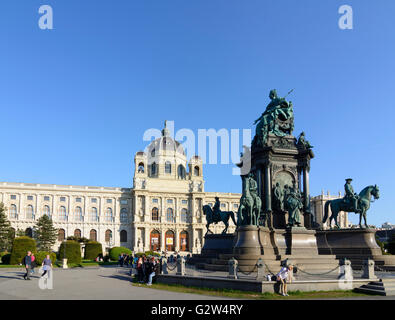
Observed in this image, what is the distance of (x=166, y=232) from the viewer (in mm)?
96750

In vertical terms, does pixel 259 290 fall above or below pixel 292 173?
below

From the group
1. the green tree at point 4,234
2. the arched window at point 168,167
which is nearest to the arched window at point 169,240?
the arched window at point 168,167

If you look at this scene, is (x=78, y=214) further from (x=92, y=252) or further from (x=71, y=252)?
(x=71, y=252)

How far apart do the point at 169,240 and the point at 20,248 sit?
5646 cm

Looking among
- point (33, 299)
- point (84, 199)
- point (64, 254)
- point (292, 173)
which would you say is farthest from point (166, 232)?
point (33, 299)

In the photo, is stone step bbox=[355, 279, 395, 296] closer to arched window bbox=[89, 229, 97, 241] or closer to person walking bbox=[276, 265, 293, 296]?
person walking bbox=[276, 265, 293, 296]

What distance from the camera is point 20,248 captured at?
42344 mm

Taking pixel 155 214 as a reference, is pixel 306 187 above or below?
above

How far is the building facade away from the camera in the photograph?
297 ft

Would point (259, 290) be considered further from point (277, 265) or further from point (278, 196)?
point (278, 196)

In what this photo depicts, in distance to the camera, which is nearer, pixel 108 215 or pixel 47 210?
pixel 47 210

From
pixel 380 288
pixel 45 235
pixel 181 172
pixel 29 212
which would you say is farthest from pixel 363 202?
pixel 29 212
